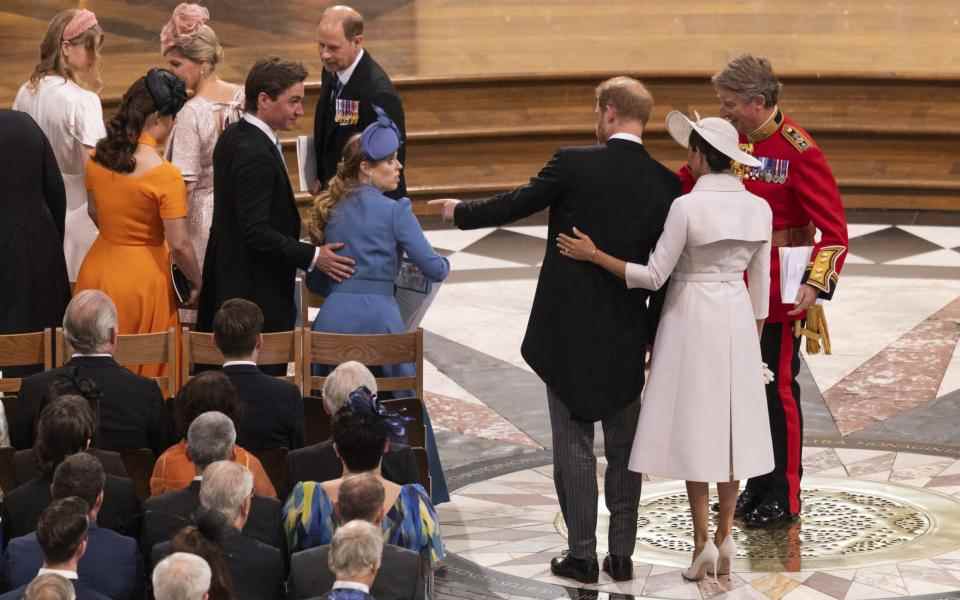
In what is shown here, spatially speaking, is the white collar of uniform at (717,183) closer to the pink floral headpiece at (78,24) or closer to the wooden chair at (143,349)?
the wooden chair at (143,349)

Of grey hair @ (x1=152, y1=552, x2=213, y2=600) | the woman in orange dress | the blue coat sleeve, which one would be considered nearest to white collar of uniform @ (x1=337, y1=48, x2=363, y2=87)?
the woman in orange dress

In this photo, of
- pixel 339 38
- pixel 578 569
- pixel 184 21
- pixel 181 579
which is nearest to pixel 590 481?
pixel 578 569

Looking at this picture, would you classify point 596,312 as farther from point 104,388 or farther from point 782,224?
point 104,388

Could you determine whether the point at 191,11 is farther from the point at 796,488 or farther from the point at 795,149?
the point at 796,488

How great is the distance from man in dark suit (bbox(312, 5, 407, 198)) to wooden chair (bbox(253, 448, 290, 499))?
6.25 feet

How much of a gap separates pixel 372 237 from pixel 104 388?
42.1 inches

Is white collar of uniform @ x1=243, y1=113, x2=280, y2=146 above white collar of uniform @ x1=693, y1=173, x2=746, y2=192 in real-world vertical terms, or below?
above

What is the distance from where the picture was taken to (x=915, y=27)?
1204 cm

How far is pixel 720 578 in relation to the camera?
15.6 feet

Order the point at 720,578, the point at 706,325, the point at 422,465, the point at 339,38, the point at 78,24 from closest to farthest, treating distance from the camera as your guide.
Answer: the point at 422,465 → the point at 706,325 → the point at 720,578 → the point at 78,24 → the point at 339,38

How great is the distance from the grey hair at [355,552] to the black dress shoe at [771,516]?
2139 mm

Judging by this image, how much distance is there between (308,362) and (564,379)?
33.3 inches

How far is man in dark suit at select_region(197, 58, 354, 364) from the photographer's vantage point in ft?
17.4

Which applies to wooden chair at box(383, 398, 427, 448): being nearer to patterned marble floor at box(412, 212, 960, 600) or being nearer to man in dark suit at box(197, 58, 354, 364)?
patterned marble floor at box(412, 212, 960, 600)
